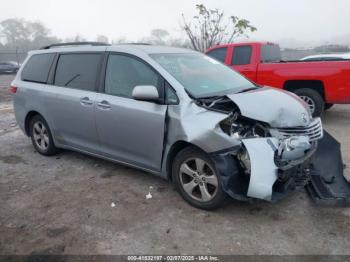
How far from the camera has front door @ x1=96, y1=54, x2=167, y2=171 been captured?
12.4 ft

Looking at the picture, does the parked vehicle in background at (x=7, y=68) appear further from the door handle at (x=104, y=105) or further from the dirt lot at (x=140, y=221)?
the door handle at (x=104, y=105)

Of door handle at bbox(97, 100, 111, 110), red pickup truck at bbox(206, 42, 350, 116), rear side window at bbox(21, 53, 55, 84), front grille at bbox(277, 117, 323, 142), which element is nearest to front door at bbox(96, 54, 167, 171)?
door handle at bbox(97, 100, 111, 110)

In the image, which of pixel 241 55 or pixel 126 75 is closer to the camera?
pixel 126 75

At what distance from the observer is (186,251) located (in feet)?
9.69

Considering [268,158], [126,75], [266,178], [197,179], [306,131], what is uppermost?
[126,75]

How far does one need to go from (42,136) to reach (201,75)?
2.90 meters

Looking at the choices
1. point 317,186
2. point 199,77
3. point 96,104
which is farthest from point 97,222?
point 317,186

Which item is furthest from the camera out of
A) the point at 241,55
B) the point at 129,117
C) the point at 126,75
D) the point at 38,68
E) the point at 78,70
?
the point at 241,55

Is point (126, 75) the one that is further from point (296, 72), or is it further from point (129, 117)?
point (296, 72)

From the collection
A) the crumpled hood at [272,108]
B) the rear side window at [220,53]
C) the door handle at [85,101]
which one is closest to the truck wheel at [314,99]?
the rear side window at [220,53]

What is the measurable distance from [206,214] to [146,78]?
1.67 meters

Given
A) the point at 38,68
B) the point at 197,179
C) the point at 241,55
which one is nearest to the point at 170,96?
the point at 197,179

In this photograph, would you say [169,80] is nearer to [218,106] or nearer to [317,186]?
[218,106]

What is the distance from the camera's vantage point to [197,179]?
358cm
